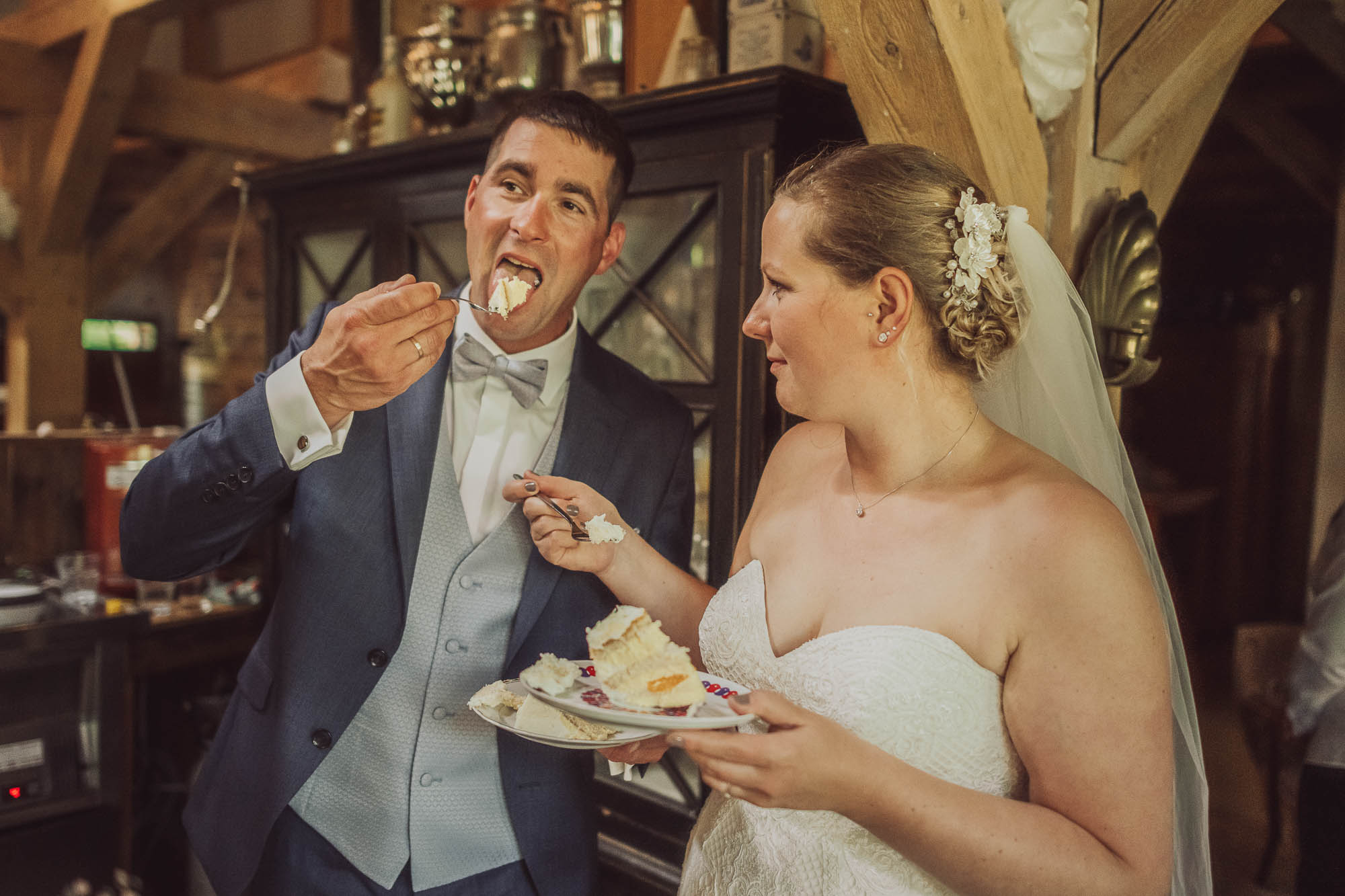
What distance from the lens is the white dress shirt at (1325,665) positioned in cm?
244

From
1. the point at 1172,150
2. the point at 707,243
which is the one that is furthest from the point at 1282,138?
the point at 707,243

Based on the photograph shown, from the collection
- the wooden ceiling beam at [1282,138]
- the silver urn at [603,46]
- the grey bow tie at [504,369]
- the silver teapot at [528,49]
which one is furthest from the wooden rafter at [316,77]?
the wooden ceiling beam at [1282,138]

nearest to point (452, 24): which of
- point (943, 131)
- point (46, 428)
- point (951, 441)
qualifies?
point (943, 131)

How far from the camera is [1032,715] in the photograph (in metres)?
1.21

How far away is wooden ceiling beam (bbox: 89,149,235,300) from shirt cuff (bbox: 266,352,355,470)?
426cm

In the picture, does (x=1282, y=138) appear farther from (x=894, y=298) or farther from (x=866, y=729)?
(x=866, y=729)

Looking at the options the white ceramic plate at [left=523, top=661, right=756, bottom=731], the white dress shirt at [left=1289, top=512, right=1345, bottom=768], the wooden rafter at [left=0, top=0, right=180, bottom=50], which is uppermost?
the wooden rafter at [left=0, top=0, right=180, bottom=50]

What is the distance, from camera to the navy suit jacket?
1.57 meters

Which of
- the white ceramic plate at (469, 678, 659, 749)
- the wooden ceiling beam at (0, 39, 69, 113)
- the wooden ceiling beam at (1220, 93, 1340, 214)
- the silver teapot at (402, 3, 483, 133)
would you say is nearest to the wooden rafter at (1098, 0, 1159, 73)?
the white ceramic plate at (469, 678, 659, 749)

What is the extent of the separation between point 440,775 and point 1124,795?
40.9 inches

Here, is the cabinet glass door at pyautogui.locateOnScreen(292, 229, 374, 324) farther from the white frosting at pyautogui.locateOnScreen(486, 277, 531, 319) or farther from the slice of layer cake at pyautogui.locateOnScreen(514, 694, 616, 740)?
the slice of layer cake at pyautogui.locateOnScreen(514, 694, 616, 740)

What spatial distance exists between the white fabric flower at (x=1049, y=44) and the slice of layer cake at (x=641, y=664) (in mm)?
1130

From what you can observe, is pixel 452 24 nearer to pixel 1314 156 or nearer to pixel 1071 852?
pixel 1071 852

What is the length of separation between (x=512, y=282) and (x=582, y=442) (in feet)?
1.00
